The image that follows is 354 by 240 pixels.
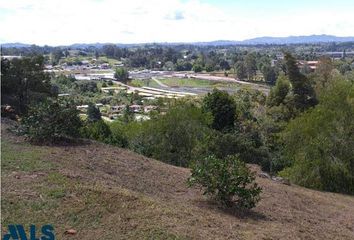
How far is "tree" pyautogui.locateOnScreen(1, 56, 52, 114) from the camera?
14180 millimetres

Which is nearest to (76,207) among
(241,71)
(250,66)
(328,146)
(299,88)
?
(328,146)

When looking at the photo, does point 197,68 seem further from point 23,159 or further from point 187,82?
point 23,159

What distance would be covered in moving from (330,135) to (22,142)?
1021 cm

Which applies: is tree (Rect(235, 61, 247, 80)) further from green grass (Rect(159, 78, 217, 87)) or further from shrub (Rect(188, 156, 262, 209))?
shrub (Rect(188, 156, 262, 209))

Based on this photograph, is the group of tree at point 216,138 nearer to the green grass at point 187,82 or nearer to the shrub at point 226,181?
the shrub at point 226,181

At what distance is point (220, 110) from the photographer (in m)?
28.1

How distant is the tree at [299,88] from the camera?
110 feet

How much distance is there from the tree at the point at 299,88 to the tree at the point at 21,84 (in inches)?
862

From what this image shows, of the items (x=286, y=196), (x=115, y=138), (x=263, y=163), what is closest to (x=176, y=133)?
(x=115, y=138)

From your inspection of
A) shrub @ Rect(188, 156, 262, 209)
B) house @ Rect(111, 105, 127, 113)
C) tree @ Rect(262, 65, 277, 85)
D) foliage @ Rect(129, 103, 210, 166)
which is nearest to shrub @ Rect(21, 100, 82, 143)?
shrub @ Rect(188, 156, 262, 209)

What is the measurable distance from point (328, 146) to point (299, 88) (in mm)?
19622

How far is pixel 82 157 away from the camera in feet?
27.5

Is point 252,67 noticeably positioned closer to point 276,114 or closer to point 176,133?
point 276,114

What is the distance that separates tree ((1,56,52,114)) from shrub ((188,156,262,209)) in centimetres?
841
